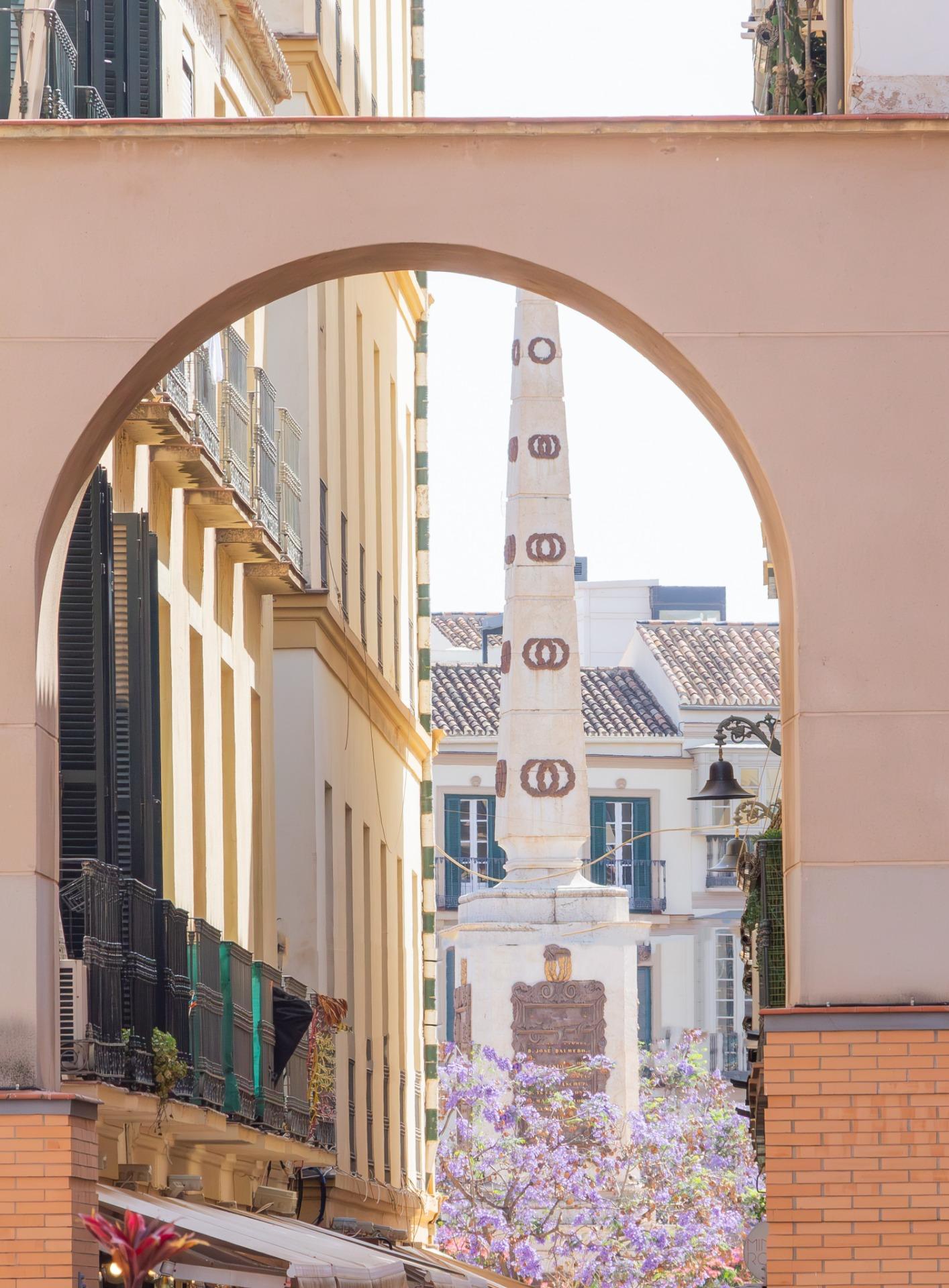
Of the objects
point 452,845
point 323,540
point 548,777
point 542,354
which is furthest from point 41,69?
point 452,845

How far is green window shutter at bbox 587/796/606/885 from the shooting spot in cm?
6631

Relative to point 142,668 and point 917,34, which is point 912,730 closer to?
point 917,34

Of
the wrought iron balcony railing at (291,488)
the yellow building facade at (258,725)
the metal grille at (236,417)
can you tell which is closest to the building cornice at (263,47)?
the yellow building facade at (258,725)

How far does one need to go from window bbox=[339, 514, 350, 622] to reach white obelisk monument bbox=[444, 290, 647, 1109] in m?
22.5

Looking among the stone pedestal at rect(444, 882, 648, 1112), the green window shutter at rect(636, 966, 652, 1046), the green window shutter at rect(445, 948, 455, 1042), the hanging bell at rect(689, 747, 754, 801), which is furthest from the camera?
the green window shutter at rect(636, 966, 652, 1046)

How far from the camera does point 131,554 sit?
55.3 feet

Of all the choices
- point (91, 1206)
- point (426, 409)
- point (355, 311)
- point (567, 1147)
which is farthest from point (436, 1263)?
point (567, 1147)

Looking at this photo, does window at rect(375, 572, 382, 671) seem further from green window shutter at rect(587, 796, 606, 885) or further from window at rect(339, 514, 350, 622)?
green window shutter at rect(587, 796, 606, 885)

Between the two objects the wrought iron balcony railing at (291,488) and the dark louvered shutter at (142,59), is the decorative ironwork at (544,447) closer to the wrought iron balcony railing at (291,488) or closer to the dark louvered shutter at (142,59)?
the wrought iron balcony railing at (291,488)

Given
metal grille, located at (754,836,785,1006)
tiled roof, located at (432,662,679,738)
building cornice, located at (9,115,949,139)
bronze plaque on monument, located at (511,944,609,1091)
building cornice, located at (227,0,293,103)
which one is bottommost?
metal grille, located at (754,836,785,1006)

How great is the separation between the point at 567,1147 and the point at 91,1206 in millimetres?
37034

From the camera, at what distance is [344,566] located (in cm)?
2730

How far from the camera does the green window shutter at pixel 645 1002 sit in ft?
211

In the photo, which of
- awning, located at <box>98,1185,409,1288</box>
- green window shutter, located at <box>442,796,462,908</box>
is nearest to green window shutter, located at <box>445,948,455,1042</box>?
green window shutter, located at <box>442,796,462,908</box>
